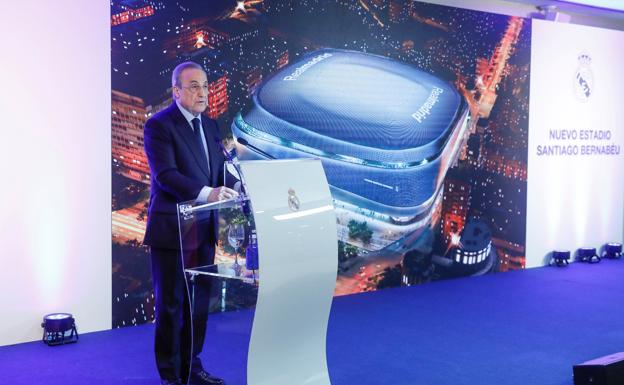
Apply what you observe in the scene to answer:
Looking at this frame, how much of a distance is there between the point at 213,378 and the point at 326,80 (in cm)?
342

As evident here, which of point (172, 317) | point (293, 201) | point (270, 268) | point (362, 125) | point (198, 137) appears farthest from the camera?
point (362, 125)

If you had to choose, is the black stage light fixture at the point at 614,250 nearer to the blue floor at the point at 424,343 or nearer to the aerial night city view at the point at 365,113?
the aerial night city view at the point at 365,113

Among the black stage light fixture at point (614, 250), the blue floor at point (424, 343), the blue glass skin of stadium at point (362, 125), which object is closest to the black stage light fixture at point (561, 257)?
the black stage light fixture at point (614, 250)

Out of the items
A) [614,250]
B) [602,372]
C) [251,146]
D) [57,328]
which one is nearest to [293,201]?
[602,372]

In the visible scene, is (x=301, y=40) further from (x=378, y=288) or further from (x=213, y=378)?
(x=213, y=378)

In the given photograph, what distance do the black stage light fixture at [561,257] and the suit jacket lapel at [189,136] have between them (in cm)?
534

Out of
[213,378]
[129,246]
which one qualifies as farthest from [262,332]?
[129,246]

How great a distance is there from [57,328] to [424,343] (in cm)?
238

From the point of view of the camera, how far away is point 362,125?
6367mm

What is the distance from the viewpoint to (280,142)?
5.91 m

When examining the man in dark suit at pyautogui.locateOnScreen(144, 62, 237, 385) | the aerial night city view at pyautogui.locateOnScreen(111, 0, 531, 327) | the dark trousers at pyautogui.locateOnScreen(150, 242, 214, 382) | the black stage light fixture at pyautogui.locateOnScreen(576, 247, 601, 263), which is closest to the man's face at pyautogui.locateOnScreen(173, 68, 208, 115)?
the man in dark suit at pyautogui.locateOnScreen(144, 62, 237, 385)

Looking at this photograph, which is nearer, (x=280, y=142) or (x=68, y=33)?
(x=68, y=33)

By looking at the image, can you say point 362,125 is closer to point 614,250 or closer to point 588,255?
point 588,255

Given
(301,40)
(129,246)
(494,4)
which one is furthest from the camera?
(494,4)
